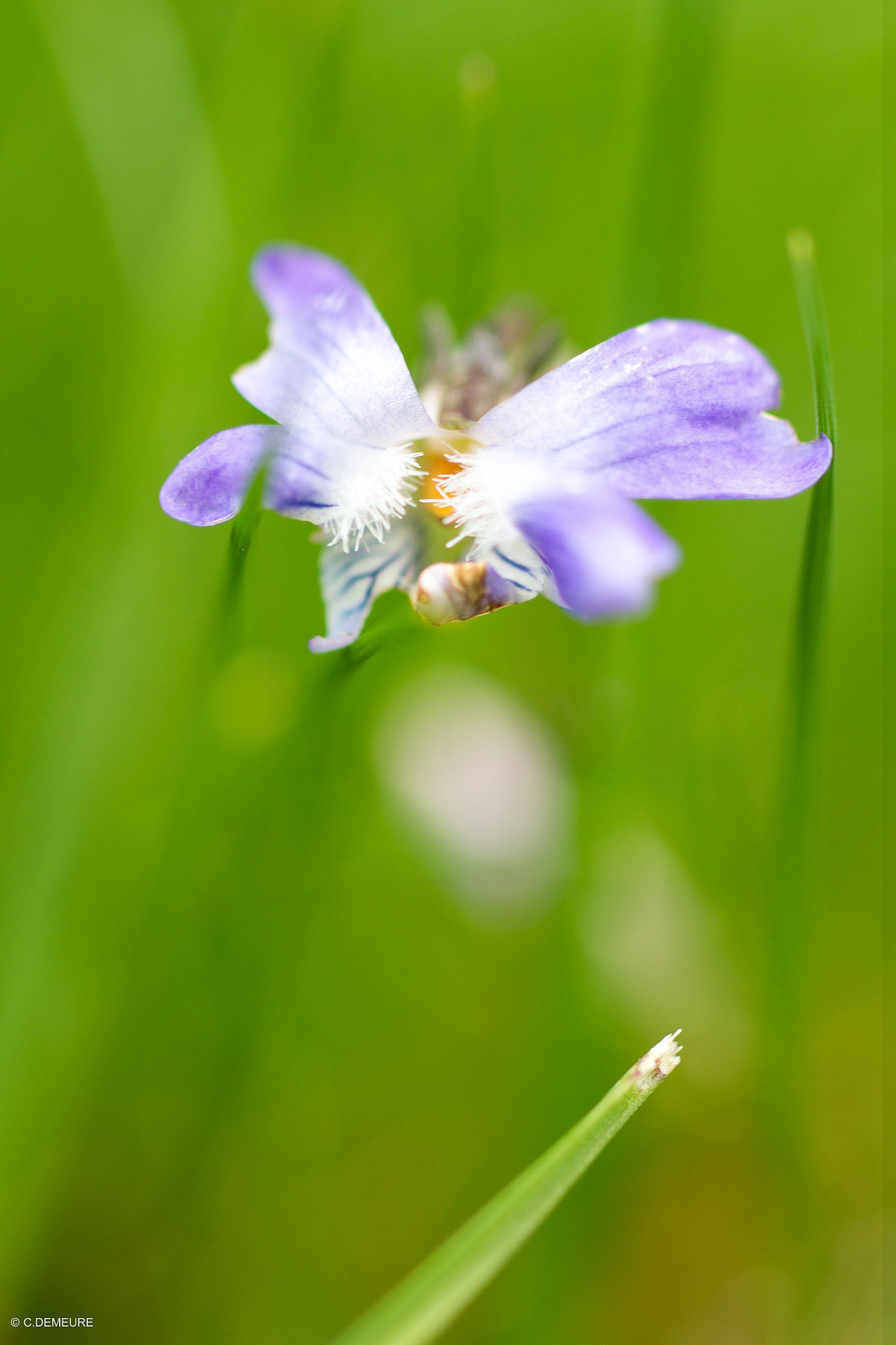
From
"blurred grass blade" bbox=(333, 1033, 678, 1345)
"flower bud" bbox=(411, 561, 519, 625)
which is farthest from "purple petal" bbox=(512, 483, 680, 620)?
"blurred grass blade" bbox=(333, 1033, 678, 1345)

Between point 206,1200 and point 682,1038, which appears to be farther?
point 682,1038

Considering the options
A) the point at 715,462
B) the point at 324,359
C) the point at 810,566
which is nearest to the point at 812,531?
the point at 810,566

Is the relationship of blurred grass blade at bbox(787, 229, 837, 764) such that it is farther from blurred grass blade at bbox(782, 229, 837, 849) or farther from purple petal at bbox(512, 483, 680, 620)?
purple petal at bbox(512, 483, 680, 620)

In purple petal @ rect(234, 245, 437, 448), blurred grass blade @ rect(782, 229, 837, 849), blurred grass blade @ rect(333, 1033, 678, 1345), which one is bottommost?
blurred grass blade @ rect(333, 1033, 678, 1345)

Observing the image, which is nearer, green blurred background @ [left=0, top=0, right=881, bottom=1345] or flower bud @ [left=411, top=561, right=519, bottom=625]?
flower bud @ [left=411, top=561, right=519, bottom=625]

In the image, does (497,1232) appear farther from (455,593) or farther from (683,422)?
(683,422)

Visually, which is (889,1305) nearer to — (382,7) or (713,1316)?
(713,1316)

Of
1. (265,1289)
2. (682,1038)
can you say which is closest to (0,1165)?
(265,1289)
